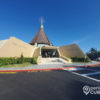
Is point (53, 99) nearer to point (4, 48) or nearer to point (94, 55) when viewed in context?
point (4, 48)

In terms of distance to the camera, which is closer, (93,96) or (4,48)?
(93,96)

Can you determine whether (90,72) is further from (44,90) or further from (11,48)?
(11,48)

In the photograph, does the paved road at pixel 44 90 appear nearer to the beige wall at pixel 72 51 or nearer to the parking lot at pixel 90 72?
the parking lot at pixel 90 72

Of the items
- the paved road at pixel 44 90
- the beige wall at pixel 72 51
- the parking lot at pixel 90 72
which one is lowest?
the parking lot at pixel 90 72

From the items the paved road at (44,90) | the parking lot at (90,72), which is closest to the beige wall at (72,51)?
the parking lot at (90,72)

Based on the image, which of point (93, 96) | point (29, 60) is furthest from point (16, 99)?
point (29, 60)

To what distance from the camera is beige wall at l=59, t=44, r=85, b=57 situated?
18156mm

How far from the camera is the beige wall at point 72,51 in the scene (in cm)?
1816

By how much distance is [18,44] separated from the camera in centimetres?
1634

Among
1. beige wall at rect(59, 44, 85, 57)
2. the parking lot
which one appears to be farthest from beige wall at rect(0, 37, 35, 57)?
the parking lot

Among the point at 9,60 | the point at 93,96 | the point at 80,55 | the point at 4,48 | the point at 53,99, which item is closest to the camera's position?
the point at 53,99

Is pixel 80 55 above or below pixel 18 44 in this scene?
below

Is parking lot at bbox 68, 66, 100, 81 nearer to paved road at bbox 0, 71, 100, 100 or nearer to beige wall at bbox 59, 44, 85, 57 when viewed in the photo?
paved road at bbox 0, 71, 100, 100

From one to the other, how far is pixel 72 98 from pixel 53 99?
0.76 metres
